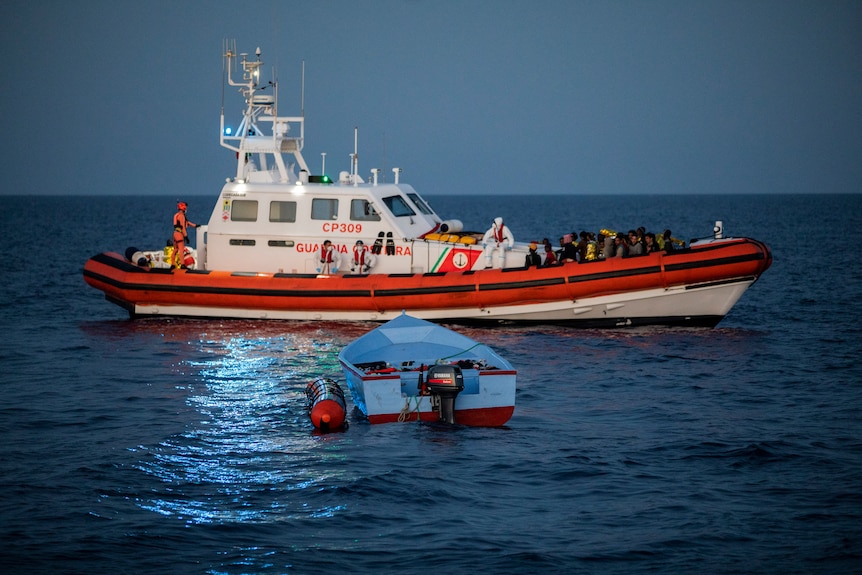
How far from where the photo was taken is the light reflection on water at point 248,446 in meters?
11.0

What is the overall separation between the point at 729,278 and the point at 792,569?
10.5m

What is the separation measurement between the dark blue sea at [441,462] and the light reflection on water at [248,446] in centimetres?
4

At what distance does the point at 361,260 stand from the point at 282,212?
6.25 feet

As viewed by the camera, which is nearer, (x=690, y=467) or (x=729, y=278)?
(x=690, y=467)

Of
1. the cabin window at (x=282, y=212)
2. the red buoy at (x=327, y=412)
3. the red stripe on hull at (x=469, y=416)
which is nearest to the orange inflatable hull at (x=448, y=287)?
the cabin window at (x=282, y=212)

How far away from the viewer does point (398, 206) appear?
21.7 m

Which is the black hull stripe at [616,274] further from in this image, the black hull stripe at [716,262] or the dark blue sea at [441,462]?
the dark blue sea at [441,462]

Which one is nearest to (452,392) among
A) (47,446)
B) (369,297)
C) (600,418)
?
(600,418)

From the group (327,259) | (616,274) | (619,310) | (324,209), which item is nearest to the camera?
(616,274)

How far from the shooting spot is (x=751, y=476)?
39.0ft

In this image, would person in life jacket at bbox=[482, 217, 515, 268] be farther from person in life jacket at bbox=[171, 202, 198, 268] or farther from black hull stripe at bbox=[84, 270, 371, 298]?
person in life jacket at bbox=[171, 202, 198, 268]

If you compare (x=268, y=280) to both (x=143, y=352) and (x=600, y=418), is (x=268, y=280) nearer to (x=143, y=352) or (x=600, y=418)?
(x=143, y=352)

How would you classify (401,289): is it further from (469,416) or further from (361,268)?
(469,416)

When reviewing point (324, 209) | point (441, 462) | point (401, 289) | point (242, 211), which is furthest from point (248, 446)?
point (242, 211)
